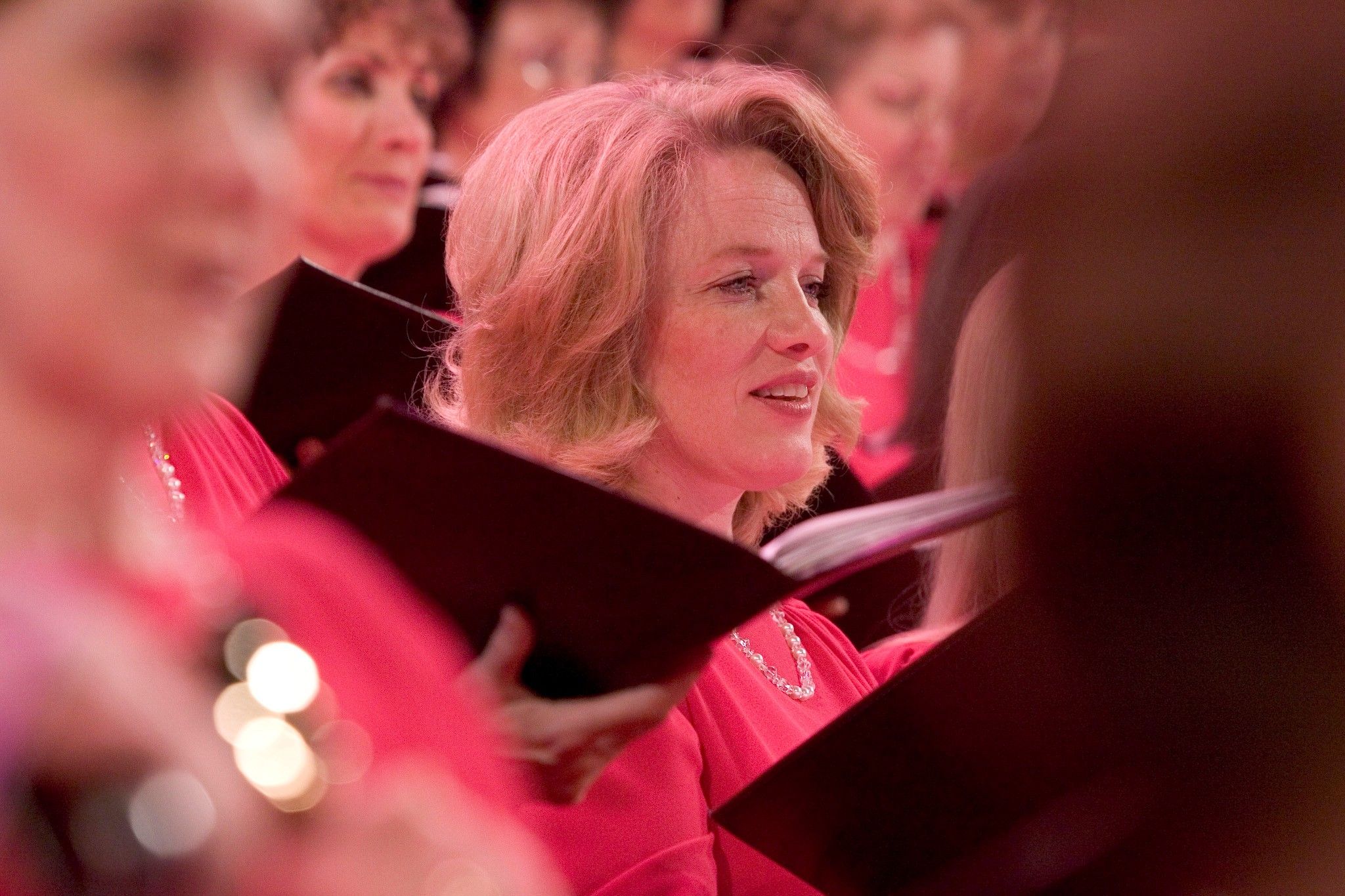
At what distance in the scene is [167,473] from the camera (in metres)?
1.69

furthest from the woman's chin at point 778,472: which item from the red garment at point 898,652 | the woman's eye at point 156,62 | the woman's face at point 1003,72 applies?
the woman's face at point 1003,72

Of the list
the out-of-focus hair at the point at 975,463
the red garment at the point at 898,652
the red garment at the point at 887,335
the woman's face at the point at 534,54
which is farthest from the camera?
the red garment at the point at 887,335

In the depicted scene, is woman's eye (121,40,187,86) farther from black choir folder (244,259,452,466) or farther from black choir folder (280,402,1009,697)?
black choir folder (244,259,452,466)

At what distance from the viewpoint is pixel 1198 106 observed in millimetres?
765

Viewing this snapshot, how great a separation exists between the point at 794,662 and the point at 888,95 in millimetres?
3181

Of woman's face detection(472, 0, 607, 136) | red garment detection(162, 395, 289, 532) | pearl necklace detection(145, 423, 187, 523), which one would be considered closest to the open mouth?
red garment detection(162, 395, 289, 532)

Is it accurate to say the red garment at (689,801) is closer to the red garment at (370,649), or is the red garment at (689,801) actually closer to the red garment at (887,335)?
the red garment at (370,649)

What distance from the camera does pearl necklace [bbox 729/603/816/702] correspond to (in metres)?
2.19

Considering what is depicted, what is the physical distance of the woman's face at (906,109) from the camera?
4945 millimetres

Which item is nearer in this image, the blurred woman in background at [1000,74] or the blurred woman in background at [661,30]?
the blurred woman in background at [661,30]

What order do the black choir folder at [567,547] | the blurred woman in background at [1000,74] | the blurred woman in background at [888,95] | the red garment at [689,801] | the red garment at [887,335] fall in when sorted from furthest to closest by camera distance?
the blurred woman in background at [1000,74], the blurred woman in background at [888,95], the red garment at [887,335], the red garment at [689,801], the black choir folder at [567,547]

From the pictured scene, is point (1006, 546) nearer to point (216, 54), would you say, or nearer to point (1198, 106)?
point (1198, 106)

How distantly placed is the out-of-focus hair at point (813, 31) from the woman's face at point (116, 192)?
4.34 meters

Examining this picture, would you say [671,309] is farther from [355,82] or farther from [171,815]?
[171,815]
